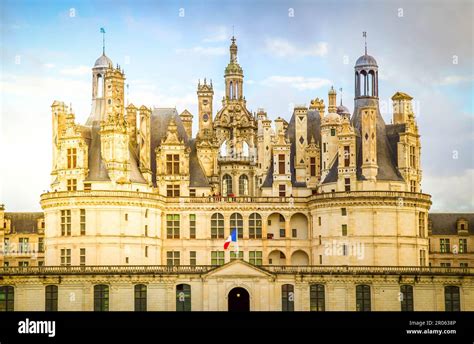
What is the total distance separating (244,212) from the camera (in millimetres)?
116875

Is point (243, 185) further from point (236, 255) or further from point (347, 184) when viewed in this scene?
point (347, 184)

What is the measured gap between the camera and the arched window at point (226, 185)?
128 m

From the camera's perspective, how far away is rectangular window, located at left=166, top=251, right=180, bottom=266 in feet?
382

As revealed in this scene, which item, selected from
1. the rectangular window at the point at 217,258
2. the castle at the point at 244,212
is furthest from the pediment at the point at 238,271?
the rectangular window at the point at 217,258

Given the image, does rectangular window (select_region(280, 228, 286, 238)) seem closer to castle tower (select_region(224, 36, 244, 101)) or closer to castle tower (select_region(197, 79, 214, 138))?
castle tower (select_region(197, 79, 214, 138))

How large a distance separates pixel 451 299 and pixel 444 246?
26.2m

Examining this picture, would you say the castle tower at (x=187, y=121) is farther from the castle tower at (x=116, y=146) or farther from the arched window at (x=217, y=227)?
the arched window at (x=217, y=227)

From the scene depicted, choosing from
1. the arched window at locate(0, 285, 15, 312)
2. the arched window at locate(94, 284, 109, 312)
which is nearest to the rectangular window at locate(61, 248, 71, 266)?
the arched window at locate(94, 284, 109, 312)

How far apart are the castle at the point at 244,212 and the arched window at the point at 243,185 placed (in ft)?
22.0

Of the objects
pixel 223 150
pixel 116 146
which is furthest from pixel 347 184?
pixel 223 150

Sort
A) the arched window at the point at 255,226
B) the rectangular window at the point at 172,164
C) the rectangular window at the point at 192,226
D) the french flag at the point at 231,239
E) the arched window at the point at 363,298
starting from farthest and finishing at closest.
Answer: the rectangular window at the point at 172,164 → the arched window at the point at 255,226 → the rectangular window at the point at 192,226 → the french flag at the point at 231,239 → the arched window at the point at 363,298

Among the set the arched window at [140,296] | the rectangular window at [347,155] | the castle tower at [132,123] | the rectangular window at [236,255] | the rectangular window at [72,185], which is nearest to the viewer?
the arched window at [140,296]
